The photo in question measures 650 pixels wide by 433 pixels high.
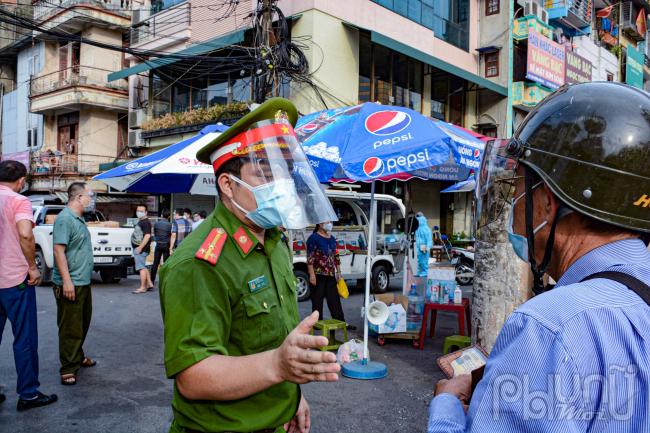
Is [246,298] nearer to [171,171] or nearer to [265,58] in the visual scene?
[171,171]

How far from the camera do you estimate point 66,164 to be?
23.1 meters

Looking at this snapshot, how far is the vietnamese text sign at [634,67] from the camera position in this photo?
29.3 meters

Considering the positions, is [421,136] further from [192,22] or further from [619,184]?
[192,22]

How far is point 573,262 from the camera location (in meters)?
1.27

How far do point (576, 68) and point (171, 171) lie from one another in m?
21.8

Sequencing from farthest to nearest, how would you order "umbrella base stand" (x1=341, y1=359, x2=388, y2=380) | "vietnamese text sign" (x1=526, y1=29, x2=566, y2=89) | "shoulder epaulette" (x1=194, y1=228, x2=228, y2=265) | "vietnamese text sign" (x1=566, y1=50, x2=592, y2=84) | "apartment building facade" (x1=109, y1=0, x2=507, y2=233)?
"vietnamese text sign" (x1=566, y1=50, x2=592, y2=84)
"vietnamese text sign" (x1=526, y1=29, x2=566, y2=89)
"apartment building facade" (x1=109, y1=0, x2=507, y2=233)
"umbrella base stand" (x1=341, y1=359, x2=388, y2=380)
"shoulder epaulette" (x1=194, y1=228, x2=228, y2=265)

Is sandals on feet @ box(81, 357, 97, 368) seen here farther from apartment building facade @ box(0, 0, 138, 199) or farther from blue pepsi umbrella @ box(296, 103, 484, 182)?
apartment building facade @ box(0, 0, 138, 199)

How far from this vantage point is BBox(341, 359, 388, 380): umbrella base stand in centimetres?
556

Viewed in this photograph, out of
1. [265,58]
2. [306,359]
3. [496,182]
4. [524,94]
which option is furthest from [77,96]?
[306,359]

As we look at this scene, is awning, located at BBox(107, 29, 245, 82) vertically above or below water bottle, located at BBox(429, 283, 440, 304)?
above

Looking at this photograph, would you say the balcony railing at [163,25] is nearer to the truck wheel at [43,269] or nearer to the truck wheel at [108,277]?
the truck wheel at [108,277]

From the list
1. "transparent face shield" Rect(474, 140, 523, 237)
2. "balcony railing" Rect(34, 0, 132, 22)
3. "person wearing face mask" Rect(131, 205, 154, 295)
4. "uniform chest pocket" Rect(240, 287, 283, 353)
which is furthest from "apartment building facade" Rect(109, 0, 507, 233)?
"uniform chest pocket" Rect(240, 287, 283, 353)

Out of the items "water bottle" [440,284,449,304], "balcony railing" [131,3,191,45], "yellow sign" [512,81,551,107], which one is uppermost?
"balcony railing" [131,3,191,45]

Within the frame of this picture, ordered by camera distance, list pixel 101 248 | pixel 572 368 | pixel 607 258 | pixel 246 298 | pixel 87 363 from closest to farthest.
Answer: pixel 572 368 → pixel 607 258 → pixel 246 298 → pixel 87 363 → pixel 101 248
